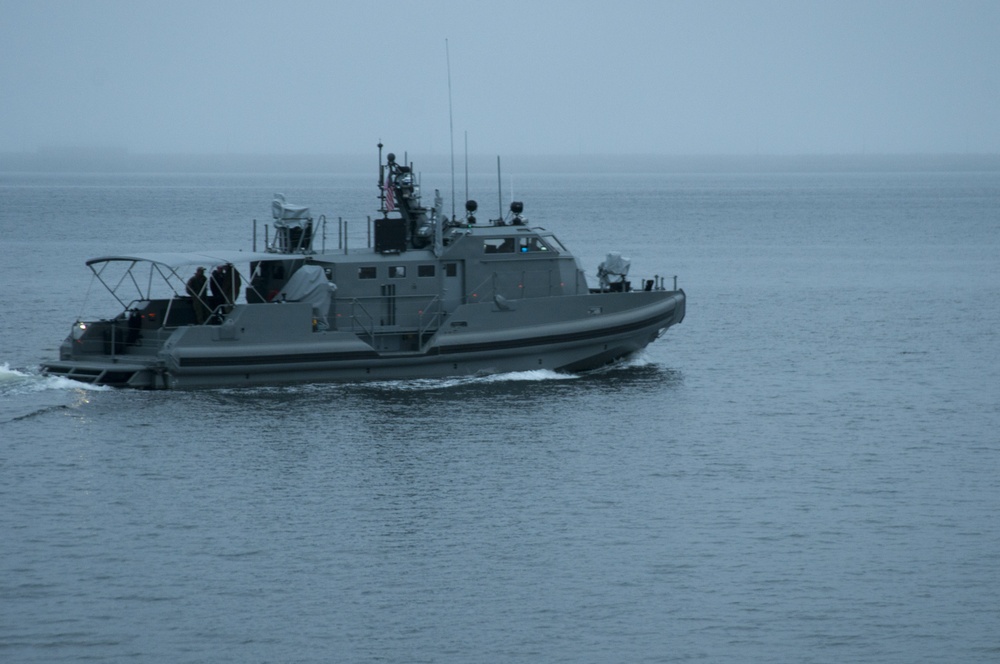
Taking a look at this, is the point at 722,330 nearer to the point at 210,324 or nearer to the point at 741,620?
the point at 210,324

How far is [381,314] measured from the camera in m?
31.2

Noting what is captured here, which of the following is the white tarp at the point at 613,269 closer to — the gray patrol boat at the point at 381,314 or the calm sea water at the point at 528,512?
the gray patrol boat at the point at 381,314

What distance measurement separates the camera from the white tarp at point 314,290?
98.7 feet

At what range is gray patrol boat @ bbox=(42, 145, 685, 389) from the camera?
29453 millimetres

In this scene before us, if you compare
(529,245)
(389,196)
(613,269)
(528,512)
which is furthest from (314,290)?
(528,512)

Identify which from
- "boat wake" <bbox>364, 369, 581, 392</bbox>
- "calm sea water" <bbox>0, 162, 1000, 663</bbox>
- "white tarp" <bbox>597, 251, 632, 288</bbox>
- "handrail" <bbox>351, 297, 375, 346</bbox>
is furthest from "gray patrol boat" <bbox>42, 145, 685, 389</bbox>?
"calm sea water" <bbox>0, 162, 1000, 663</bbox>

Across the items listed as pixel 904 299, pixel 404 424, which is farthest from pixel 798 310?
pixel 404 424

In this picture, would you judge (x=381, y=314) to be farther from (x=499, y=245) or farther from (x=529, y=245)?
(x=529, y=245)

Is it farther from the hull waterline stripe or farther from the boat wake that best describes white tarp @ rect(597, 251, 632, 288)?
the boat wake

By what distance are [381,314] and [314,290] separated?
5.91 ft

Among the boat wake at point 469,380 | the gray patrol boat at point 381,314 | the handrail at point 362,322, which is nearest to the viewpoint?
the gray patrol boat at point 381,314

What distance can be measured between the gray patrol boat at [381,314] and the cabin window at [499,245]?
0.03 m

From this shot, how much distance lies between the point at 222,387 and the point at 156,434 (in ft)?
12.9

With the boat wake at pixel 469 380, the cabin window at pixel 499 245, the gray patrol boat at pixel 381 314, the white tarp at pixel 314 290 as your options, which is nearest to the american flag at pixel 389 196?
the gray patrol boat at pixel 381 314
